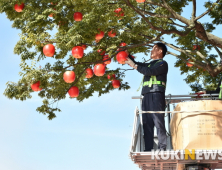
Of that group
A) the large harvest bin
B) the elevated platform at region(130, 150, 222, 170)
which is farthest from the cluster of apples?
the elevated platform at region(130, 150, 222, 170)

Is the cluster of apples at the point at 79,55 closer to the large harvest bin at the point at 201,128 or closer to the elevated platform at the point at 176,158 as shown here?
the large harvest bin at the point at 201,128

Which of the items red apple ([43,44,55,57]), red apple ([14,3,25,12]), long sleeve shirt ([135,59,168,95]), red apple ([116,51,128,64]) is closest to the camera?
long sleeve shirt ([135,59,168,95])

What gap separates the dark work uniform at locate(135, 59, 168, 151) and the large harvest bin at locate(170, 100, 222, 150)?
0.46 metres

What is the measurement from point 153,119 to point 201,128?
1.04 metres

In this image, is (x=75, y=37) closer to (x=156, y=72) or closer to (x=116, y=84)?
(x=156, y=72)

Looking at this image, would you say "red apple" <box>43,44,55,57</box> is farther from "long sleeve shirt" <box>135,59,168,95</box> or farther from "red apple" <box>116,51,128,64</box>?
"long sleeve shirt" <box>135,59,168,95</box>

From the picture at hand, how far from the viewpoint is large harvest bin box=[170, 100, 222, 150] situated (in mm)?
5879

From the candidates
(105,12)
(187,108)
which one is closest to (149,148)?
(187,108)

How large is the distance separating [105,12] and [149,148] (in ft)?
10.9

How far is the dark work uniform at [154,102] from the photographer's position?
21.2 ft

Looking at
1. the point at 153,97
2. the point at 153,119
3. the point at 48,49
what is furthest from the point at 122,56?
the point at 48,49

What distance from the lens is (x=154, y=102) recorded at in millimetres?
6543

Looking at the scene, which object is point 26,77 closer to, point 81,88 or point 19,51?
point 19,51

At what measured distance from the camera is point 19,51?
31.4 feet
